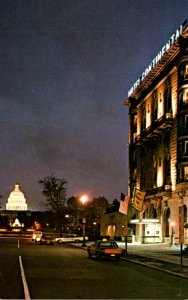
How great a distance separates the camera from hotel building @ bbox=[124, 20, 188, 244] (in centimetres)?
6400

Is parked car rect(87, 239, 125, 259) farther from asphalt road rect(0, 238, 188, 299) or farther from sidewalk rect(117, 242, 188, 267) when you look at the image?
asphalt road rect(0, 238, 188, 299)

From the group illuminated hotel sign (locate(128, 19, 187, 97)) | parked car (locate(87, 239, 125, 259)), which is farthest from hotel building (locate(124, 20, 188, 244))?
parked car (locate(87, 239, 125, 259))

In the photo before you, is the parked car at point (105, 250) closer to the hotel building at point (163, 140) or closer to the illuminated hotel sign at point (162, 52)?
the hotel building at point (163, 140)

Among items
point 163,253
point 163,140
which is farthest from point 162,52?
point 163,253

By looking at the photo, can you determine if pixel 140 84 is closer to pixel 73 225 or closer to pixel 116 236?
pixel 116 236

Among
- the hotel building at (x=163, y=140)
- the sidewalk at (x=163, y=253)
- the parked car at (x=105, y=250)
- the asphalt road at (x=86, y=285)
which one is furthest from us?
the hotel building at (x=163, y=140)

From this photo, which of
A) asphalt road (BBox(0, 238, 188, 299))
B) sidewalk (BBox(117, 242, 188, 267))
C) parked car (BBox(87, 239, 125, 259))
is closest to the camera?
asphalt road (BBox(0, 238, 188, 299))

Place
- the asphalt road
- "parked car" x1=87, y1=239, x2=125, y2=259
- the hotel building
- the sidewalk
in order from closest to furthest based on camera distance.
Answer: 1. the asphalt road
2. "parked car" x1=87, y1=239, x2=125, y2=259
3. the sidewalk
4. the hotel building

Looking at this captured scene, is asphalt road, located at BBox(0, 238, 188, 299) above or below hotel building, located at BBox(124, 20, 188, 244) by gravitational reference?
below

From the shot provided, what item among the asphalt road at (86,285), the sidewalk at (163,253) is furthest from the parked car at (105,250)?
the asphalt road at (86,285)

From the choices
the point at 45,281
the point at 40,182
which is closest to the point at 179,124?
the point at 45,281

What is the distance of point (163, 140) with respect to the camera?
2815 inches

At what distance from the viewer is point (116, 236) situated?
87.6 m

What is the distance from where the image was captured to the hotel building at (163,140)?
64.0 m
